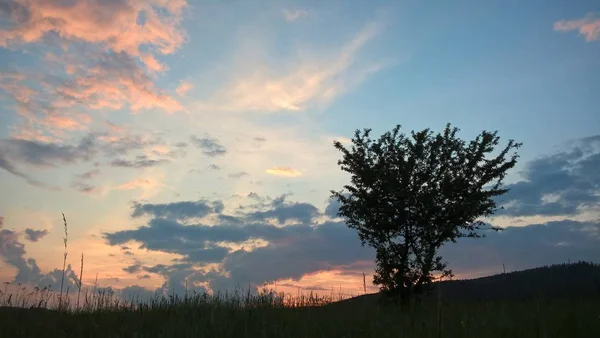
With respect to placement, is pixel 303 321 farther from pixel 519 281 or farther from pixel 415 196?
pixel 519 281

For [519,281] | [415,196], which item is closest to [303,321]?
[415,196]

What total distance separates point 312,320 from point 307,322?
1.49 ft

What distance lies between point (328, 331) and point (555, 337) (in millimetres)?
4301

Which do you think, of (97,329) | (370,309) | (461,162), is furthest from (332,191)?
(97,329)

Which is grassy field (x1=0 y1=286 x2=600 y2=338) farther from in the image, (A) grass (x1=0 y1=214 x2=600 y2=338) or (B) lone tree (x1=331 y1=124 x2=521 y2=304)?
(B) lone tree (x1=331 y1=124 x2=521 y2=304)

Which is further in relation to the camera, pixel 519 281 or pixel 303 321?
Result: pixel 519 281

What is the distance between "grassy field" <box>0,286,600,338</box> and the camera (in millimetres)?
9252

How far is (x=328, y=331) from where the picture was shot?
10.4 m

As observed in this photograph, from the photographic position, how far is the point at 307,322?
11141mm

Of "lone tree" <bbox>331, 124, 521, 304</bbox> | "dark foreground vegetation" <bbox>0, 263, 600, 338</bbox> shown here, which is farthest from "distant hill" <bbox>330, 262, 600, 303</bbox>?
"dark foreground vegetation" <bbox>0, 263, 600, 338</bbox>

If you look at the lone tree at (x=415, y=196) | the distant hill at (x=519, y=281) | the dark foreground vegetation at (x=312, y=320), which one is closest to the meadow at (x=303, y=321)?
the dark foreground vegetation at (x=312, y=320)

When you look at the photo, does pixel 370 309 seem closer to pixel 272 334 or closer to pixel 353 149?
pixel 272 334

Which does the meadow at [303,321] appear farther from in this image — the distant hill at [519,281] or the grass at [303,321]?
the distant hill at [519,281]

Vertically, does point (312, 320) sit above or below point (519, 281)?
below
